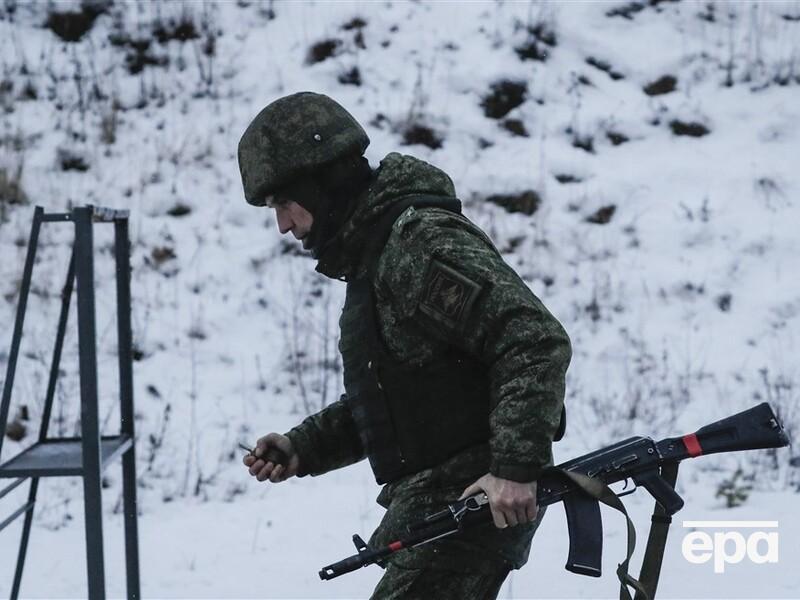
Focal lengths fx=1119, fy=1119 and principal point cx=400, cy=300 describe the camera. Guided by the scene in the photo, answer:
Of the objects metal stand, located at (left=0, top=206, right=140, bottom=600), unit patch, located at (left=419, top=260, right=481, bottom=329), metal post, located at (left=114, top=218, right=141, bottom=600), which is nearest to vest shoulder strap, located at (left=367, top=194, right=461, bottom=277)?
unit patch, located at (left=419, top=260, right=481, bottom=329)

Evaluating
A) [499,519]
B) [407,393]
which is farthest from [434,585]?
[407,393]

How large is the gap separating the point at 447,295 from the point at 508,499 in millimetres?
421

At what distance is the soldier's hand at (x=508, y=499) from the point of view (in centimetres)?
218

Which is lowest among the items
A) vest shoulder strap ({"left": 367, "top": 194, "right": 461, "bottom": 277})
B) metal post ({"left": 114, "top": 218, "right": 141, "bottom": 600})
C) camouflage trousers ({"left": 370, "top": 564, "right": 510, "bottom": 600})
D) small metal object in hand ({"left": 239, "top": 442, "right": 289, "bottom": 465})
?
metal post ({"left": 114, "top": 218, "right": 141, "bottom": 600})

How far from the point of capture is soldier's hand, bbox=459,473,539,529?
2.18 meters

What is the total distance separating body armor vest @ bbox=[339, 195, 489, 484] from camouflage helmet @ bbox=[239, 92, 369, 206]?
22 cm

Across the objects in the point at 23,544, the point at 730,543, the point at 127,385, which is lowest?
the point at 730,543

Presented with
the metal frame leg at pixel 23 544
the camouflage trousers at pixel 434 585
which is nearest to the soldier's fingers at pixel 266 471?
the camouflage trousers at pixel 434 585

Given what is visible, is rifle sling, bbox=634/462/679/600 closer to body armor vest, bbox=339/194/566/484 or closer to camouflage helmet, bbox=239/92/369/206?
body armor vest, bbox=339/194/566/484

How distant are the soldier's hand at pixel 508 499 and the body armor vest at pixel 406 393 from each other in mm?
232

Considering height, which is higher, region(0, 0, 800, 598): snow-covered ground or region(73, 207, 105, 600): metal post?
region(73, 207, 105, 600): metal post

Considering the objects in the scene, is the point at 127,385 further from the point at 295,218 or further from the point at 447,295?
the point at 447,295

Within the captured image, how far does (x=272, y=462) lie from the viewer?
283 cm

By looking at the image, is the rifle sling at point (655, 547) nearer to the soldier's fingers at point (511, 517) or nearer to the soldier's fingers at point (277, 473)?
the soldier's fingers at point (511, 517)
